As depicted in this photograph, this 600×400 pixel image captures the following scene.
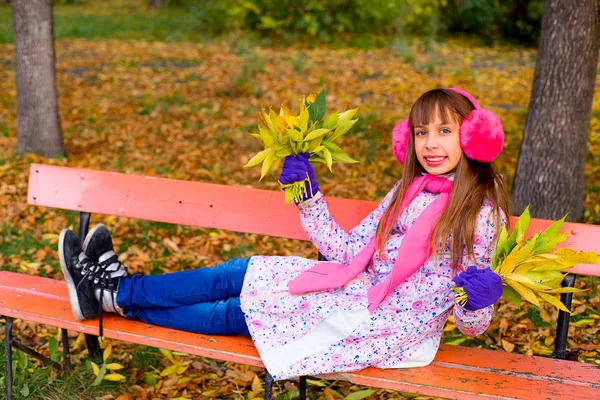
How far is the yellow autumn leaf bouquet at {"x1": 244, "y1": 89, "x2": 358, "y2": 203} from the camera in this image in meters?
2.65

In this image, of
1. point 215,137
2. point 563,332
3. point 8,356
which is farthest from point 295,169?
point 215,137

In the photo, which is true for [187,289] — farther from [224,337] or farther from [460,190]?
[460,190]

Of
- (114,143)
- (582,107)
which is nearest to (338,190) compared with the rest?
(582,107)

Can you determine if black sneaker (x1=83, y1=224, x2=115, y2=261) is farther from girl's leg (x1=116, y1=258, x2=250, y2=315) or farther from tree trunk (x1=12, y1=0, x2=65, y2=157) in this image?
tree trunk (x1=12, y1=0, x2=65, y2=157)

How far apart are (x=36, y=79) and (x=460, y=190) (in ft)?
15.1

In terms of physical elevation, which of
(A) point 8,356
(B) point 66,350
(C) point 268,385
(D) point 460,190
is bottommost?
(B) point 66,350

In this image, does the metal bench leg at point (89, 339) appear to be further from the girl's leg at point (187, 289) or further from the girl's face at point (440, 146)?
the girl's face at point (440, 146)

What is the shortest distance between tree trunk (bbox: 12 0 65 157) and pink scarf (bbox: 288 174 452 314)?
13.2ft

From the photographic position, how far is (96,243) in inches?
120

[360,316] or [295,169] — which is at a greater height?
[295,169]

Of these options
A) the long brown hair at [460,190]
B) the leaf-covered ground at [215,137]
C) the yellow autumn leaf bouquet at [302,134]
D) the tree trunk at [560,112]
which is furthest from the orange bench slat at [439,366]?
the tree trunk at [560,112]

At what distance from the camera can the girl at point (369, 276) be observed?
8.46ft

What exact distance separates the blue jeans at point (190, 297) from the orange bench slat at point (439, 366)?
4 centimetres

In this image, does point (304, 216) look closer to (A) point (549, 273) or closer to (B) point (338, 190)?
(A) point (549, 273)
